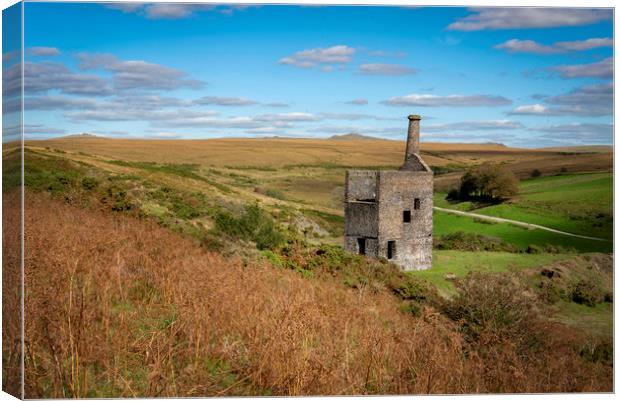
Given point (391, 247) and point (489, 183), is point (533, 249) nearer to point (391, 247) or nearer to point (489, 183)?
point (489, 183)

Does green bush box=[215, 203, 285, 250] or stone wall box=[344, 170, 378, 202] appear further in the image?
stone wall box=[344, 170, 378, 202]

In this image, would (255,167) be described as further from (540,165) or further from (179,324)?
(179,324)

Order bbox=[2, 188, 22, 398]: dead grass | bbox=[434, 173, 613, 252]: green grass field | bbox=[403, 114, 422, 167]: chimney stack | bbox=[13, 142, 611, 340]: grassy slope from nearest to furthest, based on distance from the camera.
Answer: bbox=[2, 188, 22, 398]: dead grass → bbox=[434, 173, 613, 252]: green grass field → bbox=[13, 142, 611, 340]: grassy slope → bbox=[403, 114, 422, 167]: chimney stack

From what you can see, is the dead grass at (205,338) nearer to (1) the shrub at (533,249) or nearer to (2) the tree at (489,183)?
(1) the shrub at (533,249)

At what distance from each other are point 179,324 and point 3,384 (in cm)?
205

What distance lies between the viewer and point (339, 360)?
21.4 ft

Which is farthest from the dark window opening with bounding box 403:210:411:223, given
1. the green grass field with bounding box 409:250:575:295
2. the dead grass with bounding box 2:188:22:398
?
the dead grass with bounding box 2:188:22:398

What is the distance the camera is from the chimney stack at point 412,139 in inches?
1033

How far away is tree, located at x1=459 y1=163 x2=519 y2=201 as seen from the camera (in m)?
25.9

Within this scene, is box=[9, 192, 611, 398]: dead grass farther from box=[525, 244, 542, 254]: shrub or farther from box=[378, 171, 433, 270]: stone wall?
box=[525, 244, 542, 254]: shrub

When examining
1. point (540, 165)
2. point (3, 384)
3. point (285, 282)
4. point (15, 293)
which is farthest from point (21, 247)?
point (540, 165)

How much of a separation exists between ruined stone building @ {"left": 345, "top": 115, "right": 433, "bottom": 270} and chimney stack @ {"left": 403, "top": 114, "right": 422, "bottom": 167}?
0.65ft

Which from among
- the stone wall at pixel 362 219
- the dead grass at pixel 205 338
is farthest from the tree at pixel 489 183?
the dead grass at pixel 205 338

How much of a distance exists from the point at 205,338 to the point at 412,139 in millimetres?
20708
